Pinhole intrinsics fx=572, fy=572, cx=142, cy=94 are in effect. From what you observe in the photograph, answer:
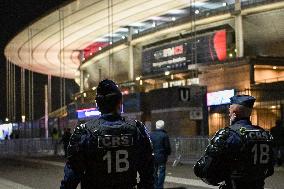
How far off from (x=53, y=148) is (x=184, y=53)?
39.7ft

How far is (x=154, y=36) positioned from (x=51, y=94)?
42.8 metres

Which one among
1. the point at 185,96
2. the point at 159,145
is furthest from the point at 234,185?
the point at 185,96

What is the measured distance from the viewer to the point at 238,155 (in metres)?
4.36

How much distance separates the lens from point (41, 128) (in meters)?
47.2

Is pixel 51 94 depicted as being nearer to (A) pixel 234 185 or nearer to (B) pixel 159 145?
(B) pixel 159 145

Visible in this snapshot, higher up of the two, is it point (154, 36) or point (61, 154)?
point (154, 36)

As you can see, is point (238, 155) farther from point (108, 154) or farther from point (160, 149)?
point (160, 149)

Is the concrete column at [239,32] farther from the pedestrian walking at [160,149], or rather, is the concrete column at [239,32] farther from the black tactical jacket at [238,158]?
the black tactical jacket at [238,158]

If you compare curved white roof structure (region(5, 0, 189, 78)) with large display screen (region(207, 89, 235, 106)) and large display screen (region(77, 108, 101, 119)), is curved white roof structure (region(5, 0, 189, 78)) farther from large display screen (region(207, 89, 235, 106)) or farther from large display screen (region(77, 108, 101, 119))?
large display screen (region(207, 89, 235, 106))

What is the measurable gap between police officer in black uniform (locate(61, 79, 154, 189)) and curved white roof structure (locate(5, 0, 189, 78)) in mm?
35001

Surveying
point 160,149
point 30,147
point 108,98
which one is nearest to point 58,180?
point 160,149

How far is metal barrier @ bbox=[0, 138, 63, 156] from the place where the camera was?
33.9m

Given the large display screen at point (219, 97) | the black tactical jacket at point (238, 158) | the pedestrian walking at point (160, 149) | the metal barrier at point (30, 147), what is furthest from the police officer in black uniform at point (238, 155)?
the metal barrier at point (30, 147)

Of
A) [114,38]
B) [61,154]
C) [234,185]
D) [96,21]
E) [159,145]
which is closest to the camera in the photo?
[234,185]
